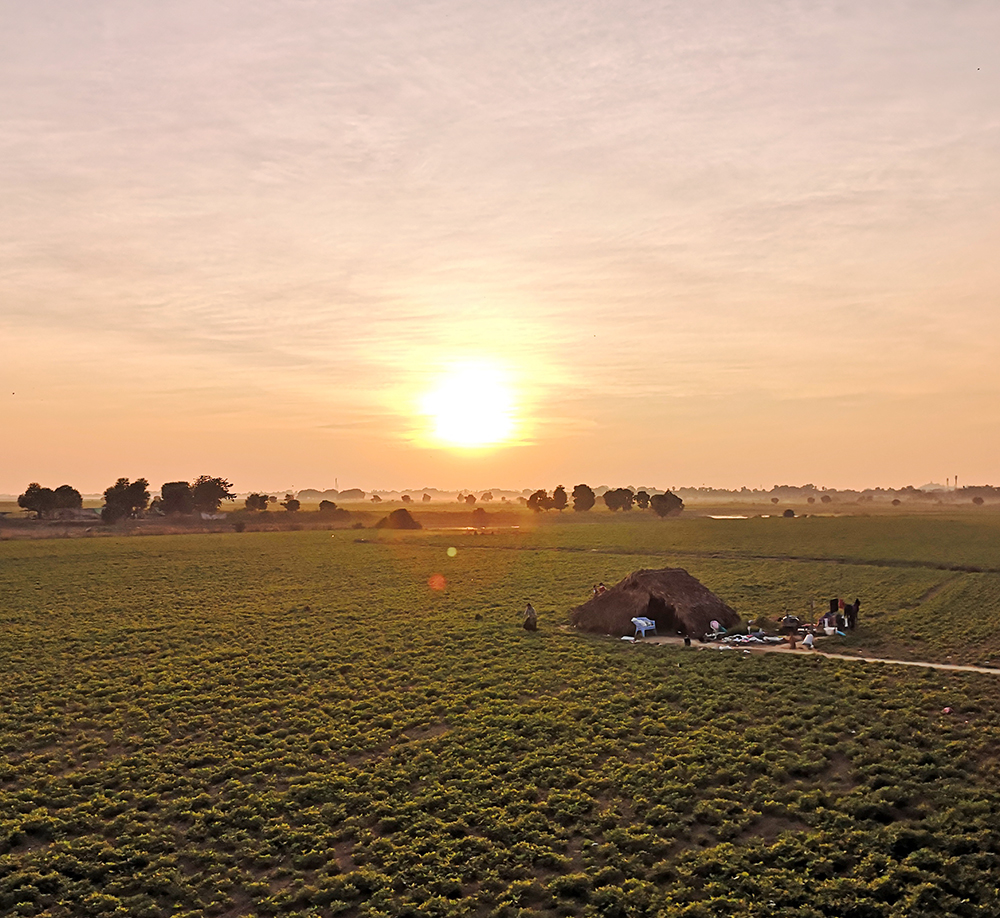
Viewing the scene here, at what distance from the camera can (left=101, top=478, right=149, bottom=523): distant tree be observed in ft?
538

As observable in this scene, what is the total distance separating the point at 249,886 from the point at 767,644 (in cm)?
2919

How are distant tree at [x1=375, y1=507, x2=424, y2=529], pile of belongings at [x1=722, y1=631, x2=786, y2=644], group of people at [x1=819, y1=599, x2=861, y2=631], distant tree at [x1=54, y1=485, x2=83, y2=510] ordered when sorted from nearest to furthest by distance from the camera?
1. pile of belongings at [x1=722, y1=631, x2=786, y2=644]
2. group of people at [x1=819, y1=599, x2=861, y2=631]
3. distant tree at [x1=375, y1=507, x2=424, y2=529]
4. distant tree at [x1=54, y1=485, x2=83, y2=510]

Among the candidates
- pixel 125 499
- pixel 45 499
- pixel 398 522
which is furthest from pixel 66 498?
pixel 398 522

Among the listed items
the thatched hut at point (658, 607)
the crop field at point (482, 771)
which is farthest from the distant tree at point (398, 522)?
the thatched hut at point (658, 607)

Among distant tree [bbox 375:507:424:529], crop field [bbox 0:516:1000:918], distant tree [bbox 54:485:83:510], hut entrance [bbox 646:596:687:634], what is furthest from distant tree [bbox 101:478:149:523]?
hut entrance [bbox 646:596:687:634]

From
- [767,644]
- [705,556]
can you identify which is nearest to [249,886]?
[767,644]

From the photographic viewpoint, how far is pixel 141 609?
51469 millimetres

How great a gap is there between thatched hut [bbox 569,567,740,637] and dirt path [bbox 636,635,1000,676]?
4.72ft

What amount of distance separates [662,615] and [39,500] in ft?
594

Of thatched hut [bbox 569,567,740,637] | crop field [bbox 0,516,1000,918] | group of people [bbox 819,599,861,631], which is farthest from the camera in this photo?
thatched hut [bbox 569,567,740,637]

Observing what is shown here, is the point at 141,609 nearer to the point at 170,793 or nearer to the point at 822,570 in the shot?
the point at 170,793

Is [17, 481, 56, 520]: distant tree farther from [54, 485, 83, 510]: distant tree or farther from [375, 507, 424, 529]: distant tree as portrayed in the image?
[375, 507, 424, 529]: distant tree

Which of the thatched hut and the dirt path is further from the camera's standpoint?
the thatched hut

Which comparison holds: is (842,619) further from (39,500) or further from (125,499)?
(39,500)
